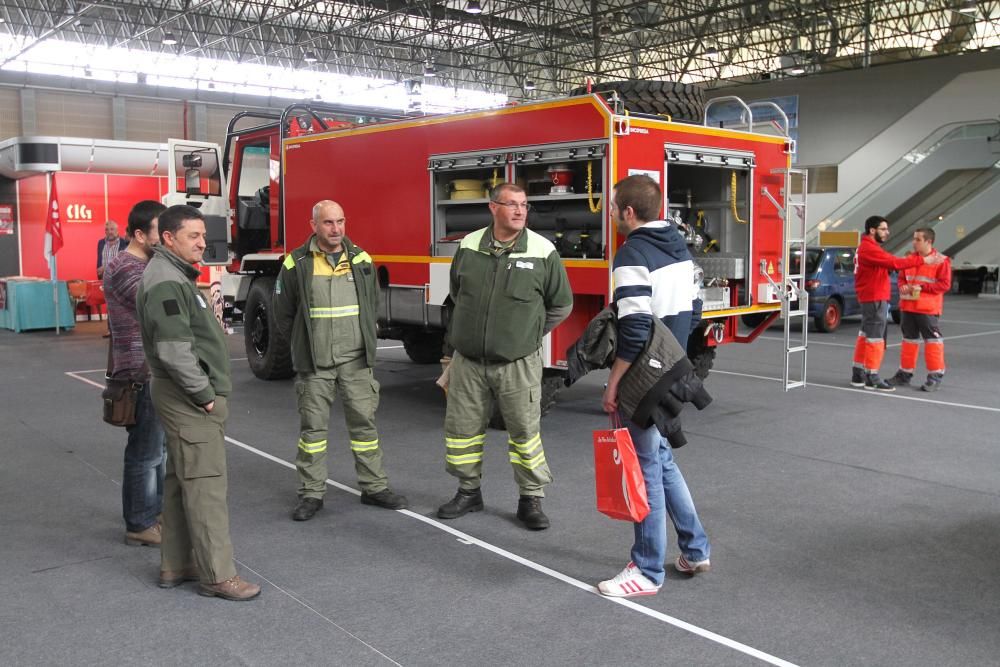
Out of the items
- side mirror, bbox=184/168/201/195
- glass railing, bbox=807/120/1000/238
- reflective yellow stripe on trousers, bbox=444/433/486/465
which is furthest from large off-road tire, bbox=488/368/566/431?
glass railing, bbox=807/120/1000/238

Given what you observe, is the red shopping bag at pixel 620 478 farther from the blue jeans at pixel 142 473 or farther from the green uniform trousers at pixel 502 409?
the blue jeans at pixel 142 473

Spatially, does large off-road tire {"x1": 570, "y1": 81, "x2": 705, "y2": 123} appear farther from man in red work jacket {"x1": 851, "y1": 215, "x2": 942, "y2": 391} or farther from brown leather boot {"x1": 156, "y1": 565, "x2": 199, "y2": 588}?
brown leather boot {"x1": 156, "y1": 565, "x2": 199, "y2": 588}

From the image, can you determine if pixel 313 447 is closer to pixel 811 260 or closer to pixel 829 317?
pixel 829 317

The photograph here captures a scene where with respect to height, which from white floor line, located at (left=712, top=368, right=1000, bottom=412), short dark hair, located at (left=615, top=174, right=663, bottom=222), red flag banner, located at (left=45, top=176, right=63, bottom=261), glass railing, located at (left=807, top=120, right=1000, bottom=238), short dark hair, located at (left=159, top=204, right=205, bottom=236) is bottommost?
white floor line, located at (left=712, top=368, right=1000, bottom=412)

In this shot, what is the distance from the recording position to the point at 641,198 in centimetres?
389

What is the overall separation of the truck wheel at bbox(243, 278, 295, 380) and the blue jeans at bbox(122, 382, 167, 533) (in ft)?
16.0

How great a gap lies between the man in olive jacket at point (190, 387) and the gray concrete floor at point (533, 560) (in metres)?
0.23

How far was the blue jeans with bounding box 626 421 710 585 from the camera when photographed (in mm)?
3988

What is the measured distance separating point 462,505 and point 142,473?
5.68ft

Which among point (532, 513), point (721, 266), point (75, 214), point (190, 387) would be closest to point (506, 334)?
point (532, 513)

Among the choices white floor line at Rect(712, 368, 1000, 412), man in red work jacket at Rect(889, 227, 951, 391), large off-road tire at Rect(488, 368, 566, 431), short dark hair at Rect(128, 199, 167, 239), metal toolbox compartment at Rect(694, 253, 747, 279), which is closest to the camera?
short dark hair at Rect(128, 199, 167, 239)

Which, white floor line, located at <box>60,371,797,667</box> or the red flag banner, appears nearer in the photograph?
white floor line, located at <box>60,371,797,667</box>

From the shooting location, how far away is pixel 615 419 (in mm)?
4035

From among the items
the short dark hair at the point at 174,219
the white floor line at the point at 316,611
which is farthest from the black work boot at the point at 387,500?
the short dark hair at the point at 174,219
